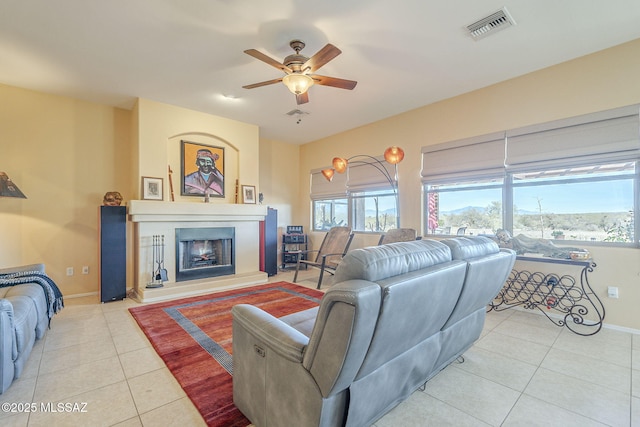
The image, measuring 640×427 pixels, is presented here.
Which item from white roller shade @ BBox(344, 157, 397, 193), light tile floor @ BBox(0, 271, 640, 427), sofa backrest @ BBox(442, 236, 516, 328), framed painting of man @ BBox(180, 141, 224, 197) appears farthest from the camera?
white roller shade @ BBox(344, 157, 397, 193)

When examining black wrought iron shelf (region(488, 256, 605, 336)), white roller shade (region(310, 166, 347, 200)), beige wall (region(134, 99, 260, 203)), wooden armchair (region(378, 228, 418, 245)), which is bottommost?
black wrought iron shelf (region(488, 256, 605, 336))

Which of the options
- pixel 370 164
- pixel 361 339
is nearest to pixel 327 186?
pixel 370 164

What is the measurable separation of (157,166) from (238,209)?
142cm

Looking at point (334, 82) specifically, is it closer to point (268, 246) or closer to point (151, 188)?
point (151, 188)

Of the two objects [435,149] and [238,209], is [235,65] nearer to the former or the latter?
[238,209]

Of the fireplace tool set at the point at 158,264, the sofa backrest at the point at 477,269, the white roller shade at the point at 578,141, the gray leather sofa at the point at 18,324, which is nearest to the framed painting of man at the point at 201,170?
the fireplace tool set at the point at 158,264

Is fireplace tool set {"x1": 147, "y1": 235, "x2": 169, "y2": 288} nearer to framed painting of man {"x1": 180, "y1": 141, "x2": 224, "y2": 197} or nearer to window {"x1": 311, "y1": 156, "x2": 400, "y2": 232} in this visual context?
framed painting of man {"x1": 180, "y1": 141, "x2": 224, "y2": 197}

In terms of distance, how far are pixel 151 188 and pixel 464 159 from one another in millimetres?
4695

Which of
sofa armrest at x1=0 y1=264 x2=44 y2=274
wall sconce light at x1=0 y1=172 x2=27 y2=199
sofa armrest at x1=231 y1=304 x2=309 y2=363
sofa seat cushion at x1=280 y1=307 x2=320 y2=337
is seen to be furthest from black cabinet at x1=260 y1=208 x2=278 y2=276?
sofa armrest at x1=231 y1=304 x2=309 y2=363

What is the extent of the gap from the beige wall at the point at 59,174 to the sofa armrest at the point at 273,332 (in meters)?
4.11

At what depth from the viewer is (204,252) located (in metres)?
4.96

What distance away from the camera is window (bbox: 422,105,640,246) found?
300 cm

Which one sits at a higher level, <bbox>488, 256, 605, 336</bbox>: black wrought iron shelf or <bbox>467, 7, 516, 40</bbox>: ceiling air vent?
<bbox>467, 7, 516, 40</bbox>: ceiling air vent

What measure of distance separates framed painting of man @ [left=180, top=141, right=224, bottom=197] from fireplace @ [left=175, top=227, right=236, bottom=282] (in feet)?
2.21
